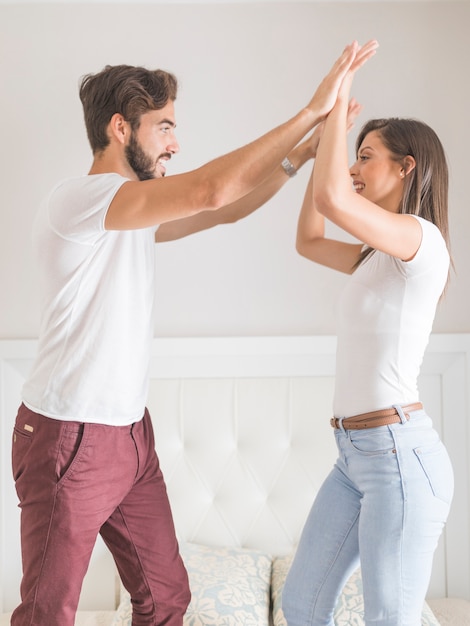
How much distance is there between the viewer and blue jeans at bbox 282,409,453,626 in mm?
1379

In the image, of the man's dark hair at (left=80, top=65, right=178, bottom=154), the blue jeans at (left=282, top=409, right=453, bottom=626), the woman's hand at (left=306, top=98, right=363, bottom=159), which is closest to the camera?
the blue jeans at (left=282, top=409, right=453, bottom=626)

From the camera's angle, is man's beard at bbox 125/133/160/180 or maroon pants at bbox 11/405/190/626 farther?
man's beard at bbox 125/133/160/180

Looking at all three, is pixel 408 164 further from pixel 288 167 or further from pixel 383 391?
pixel 383 391

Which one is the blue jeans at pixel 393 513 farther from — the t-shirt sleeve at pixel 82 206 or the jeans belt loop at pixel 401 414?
the t-shirt sleeve at pixel 82 206

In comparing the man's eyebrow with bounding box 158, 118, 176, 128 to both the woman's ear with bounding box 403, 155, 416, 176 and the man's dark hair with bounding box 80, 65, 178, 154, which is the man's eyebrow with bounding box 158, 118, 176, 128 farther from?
the woman's ear with bounding box 403, 155, 416, 176

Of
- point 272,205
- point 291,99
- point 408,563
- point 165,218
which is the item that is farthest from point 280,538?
point 291,99

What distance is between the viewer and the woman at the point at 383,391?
4.53ft

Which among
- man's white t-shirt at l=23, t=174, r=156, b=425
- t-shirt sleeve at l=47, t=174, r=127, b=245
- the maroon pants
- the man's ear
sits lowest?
the maroon pants

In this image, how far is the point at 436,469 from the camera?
142 cm

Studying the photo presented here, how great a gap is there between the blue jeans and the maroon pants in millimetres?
452

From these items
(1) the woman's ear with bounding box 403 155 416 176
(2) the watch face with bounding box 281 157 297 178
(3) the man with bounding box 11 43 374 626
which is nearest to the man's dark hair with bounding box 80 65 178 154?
(3) the man with bounding box 11 43 374 626

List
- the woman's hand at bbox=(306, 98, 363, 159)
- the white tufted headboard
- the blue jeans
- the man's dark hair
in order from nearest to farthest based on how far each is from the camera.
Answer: the blue jeans
the man's dark hair
the woman's hand at bbox=(306, 98, 363, 159)
the white tufted headboard

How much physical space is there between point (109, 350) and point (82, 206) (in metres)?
0.31

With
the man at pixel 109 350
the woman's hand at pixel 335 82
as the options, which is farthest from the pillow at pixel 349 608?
the woman's hand at pixel 335 82
